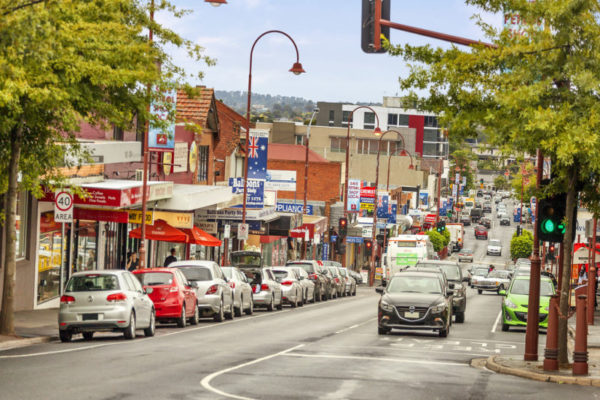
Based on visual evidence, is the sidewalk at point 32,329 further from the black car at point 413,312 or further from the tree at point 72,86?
the black car at point 413,312

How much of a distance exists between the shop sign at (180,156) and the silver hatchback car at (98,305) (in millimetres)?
24334

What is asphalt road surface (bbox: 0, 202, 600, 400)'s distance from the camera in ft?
43.4

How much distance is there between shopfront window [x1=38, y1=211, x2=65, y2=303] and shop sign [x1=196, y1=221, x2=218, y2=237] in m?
13.0

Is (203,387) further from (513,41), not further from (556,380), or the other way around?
(513,41)

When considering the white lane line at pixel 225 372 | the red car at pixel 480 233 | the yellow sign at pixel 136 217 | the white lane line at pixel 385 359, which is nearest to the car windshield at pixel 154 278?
the white lane line at pixel 225 372

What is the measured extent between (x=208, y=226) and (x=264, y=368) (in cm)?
3057

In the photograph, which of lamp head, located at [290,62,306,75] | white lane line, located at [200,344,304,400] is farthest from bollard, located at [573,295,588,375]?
lamp head, located at [290,62,306,75]

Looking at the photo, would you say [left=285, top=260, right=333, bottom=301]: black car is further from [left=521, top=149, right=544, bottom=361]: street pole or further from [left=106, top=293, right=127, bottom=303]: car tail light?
[left=521, top=149, right=544, bottom=361]: street pole

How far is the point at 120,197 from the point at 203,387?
17.7m

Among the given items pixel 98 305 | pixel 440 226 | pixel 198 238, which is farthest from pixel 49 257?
pixel 440 226

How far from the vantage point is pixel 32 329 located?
23.7m

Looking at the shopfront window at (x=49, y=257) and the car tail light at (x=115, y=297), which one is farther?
the shopfront window at (x=49, y=257)

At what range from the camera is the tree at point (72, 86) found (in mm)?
19078

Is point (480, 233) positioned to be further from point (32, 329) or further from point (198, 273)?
point (32, 329)
